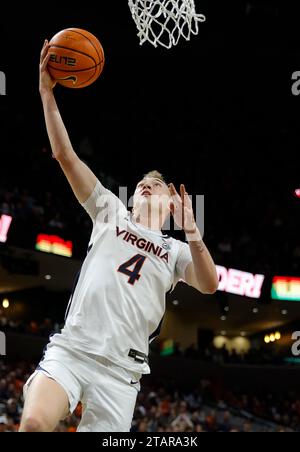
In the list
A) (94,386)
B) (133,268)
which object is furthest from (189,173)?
(94,386)

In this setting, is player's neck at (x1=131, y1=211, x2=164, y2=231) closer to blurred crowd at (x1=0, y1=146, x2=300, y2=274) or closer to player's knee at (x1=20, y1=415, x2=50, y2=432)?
player's knee at (x1=20, y1=415, x2=50, y2=432)

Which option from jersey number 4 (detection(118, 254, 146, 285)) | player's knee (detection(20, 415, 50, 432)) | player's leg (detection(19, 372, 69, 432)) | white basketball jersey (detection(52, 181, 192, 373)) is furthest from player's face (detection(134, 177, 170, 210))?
player's knee (detection(20, 415, 50, 432))

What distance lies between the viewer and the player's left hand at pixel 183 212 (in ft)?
13.5

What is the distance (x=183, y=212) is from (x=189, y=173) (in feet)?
64.8

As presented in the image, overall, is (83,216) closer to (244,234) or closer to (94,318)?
(244,234)

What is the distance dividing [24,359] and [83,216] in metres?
4.45

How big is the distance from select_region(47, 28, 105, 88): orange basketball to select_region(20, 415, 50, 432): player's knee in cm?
213

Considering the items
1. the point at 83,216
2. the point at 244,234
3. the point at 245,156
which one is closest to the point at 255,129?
the point at 245,156

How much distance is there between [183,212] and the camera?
4.18m

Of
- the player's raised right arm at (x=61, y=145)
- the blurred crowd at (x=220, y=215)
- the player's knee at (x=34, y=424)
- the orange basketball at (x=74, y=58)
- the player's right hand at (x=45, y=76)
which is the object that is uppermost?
the blurred crowd at (x=220, y=215)

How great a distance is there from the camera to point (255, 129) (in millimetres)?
24297

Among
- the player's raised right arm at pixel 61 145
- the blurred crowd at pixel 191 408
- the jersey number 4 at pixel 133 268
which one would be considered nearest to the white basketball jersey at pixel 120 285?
the jersey number 4 at pixel 133 268

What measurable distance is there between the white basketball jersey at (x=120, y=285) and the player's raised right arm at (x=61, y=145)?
4.1 inches

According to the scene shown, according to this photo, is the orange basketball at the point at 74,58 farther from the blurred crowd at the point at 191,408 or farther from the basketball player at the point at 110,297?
the blurred crowd at the point at 191,408
